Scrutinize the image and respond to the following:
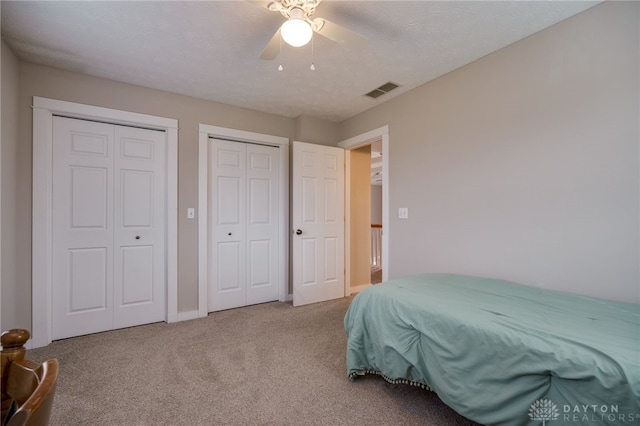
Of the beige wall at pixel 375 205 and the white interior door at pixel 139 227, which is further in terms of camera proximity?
the beige wall at pixel 375 205

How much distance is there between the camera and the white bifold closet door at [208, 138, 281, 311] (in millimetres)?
3266

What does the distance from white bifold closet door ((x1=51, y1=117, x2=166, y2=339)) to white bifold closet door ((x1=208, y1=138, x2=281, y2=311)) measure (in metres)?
0.53

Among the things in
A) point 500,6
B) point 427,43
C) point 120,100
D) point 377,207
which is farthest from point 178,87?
point 377,207

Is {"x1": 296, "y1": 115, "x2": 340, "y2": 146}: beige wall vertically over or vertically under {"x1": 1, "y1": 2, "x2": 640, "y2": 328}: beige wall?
over

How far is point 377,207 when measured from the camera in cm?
1035

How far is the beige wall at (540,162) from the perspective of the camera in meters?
1.65

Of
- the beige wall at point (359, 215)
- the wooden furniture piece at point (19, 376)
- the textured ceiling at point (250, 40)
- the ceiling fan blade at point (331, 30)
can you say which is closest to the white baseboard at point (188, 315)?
the beige wall at point (359, 215)

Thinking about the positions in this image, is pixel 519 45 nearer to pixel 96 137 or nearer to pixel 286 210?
pixel 286 210

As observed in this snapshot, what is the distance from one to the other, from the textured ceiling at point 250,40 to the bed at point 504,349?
1785mm

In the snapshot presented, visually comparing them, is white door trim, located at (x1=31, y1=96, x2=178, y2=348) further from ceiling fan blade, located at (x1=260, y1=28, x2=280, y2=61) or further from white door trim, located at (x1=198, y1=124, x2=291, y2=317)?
ceiling fan blade, located at (x1=260, y1=28, x2=280, y2=61)

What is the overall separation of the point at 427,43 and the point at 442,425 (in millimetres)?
2512

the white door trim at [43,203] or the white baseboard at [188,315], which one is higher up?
the white door trim at [43,203]

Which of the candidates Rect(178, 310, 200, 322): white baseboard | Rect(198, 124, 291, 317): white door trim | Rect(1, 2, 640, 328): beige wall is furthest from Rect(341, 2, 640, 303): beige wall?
Rect(178, 310, 200, 322): white baseboard

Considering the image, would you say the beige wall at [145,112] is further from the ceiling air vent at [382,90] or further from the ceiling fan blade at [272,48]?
the ceiling fan blade at [272,48]
